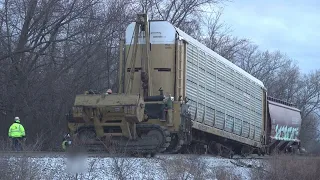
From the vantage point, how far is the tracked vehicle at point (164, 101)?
1243 centimetres

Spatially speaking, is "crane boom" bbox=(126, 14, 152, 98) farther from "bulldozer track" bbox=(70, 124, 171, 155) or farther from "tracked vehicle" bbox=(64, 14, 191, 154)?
"bulldozer track" bbox=(70, 124, 171, 155)

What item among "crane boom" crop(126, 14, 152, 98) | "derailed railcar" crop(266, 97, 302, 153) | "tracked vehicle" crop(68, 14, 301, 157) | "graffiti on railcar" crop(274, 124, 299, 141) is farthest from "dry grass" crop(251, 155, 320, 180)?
"graffiti on railcar" crop(274, 124, 299, 141)

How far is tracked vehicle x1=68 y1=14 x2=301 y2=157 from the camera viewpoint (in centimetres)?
1243

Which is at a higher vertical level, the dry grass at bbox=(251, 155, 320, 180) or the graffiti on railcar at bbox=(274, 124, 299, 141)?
the graffiti on railcar at bbox=(274, 124, 299, 141)

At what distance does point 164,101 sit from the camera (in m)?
13.1

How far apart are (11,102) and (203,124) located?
40.7 feet

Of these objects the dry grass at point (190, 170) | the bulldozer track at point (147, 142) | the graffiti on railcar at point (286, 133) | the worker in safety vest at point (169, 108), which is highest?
the graffiti on railcar at point (286, 133)

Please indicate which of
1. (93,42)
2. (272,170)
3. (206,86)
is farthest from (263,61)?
(272,170)

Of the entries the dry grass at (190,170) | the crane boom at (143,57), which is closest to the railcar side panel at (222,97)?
the crane boom at (143,57)

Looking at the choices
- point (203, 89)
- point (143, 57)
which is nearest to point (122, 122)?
point (143, 57)

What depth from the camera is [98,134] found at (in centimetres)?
1286

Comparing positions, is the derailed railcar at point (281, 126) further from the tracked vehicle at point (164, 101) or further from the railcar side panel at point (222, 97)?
the tracked vehicle at point (164, 101)

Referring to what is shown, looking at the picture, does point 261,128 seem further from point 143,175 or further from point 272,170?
point 143,175

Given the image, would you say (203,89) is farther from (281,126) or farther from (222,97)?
(281,126)
